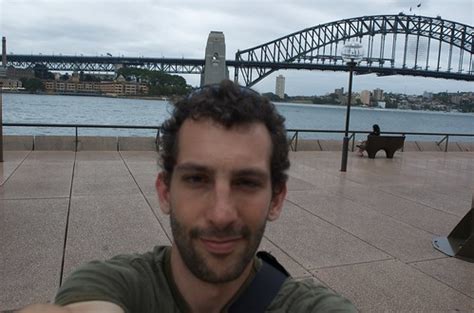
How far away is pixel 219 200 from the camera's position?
1.52 m

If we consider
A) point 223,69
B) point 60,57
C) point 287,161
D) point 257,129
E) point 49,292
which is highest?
point 60,57

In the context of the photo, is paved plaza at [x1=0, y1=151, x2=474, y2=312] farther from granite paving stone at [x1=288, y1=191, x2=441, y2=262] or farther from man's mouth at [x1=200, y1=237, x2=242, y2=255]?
man's mouth at [x1=200, y1=237, x2=242, y2=255]

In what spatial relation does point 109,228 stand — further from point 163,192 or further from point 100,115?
point 100,115

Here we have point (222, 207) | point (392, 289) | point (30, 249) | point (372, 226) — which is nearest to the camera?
point (222, 207)

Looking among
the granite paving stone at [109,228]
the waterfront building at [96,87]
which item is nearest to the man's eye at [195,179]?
the granite paving stone at [109,228]

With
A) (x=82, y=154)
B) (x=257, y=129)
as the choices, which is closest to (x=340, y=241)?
(x=257, y=129)

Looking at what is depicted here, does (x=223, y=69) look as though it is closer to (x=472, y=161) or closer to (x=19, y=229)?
(x=472, y=161)

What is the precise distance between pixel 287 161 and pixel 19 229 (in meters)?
4.32

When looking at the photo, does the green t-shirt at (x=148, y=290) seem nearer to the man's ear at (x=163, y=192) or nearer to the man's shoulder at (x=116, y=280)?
the man's shoulder at (x=116, y=280)

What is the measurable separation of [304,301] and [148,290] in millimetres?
537

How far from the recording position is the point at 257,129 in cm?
164

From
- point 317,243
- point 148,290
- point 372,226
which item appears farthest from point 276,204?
point 372,226

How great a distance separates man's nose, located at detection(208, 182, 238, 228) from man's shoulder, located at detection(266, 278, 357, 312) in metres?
0.32

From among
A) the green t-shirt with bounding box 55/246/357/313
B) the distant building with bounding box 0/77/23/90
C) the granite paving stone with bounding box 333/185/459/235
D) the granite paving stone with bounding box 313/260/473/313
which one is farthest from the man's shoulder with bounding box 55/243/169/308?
the distant building with bounding box 0/77/23/90
